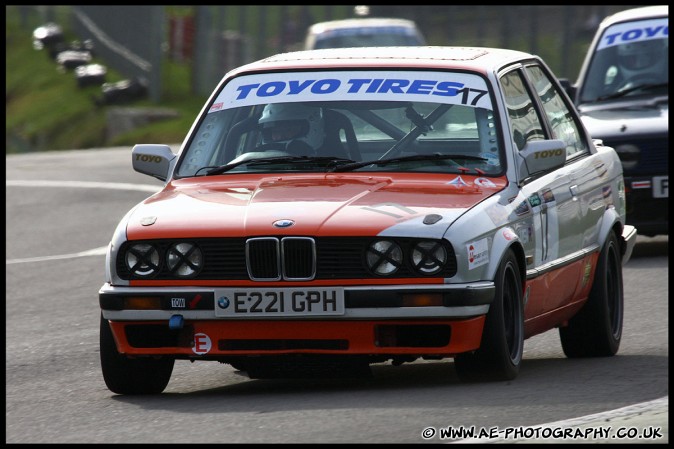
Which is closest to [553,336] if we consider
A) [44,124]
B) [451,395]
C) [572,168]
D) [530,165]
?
[572,168]

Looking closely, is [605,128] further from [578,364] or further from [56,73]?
[56,73]

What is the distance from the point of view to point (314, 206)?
7418 millimetres

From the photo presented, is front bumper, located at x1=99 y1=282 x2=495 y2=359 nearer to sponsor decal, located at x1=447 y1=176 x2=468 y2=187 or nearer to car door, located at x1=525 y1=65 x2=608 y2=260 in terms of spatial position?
sponsor decal, located at x1=447 y1=176 x2=468 y2=187

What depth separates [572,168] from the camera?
8.98 m

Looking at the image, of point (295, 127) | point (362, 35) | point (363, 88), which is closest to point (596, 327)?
point (363, 88)

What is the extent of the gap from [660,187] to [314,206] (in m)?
6.54

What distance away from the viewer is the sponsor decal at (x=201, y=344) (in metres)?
7.34

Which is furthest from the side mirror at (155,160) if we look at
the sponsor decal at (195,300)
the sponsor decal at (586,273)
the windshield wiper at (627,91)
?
the windshield wiper at (627,91)

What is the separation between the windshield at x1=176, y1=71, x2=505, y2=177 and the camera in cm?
817

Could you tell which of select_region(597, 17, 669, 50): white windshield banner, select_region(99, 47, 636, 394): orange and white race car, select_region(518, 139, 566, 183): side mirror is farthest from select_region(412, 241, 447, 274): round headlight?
select_region(597, 17, 669, 50): white windshield banner

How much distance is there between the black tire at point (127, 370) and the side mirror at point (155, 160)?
1.22m

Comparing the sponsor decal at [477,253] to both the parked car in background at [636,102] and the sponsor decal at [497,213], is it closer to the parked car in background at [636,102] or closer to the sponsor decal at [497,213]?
the sponsor decal at [497,213]

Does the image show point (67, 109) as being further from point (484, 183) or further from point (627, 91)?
point (484, 183)

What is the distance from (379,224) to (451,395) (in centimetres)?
78
